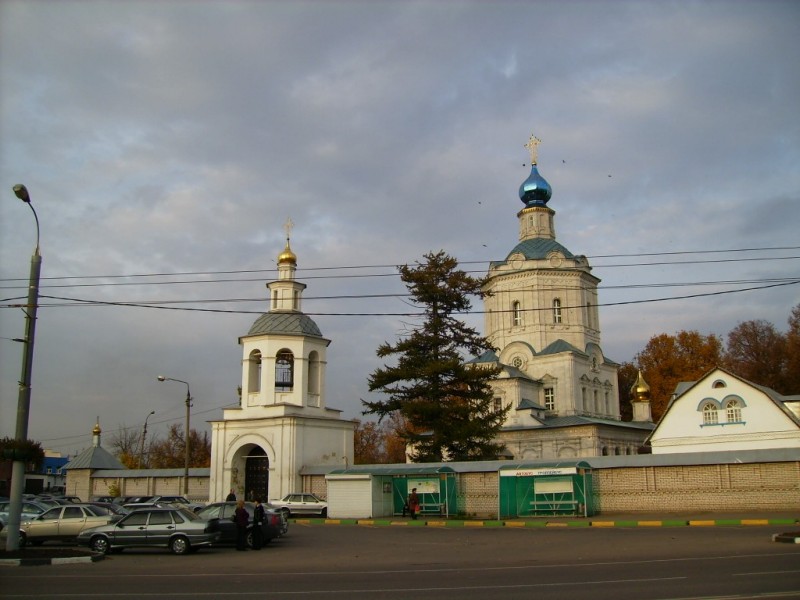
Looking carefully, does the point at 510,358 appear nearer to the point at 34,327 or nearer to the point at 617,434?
the point at 617,434

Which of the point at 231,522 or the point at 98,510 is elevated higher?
the point at 98,510

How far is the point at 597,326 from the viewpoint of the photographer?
185ft

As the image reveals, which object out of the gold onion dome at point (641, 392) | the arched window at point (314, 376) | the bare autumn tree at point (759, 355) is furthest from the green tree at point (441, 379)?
the bare autumn tree at point (759, 355)

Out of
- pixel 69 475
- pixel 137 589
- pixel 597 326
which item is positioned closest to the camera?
pixel 137 589

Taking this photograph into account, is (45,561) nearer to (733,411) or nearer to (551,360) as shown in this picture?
(733,411)

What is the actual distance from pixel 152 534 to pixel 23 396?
14.8ft

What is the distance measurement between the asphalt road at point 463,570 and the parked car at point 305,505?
37.9 feet

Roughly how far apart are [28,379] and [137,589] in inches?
312

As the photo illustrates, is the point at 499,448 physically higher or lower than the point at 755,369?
lower

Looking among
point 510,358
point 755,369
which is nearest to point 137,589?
point 510,358

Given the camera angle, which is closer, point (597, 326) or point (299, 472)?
point (299, 472)

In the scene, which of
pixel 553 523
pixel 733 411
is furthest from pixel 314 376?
pixel 733 411

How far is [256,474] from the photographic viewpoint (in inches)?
1516

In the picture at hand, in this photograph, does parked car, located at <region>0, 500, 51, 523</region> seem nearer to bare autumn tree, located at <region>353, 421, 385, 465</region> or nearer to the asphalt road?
the asphalt road
